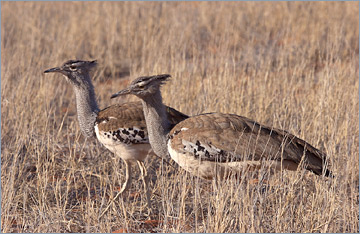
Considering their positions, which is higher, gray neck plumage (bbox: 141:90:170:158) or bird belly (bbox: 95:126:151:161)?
gray neck plumage (bbox: 141:90:170:158)

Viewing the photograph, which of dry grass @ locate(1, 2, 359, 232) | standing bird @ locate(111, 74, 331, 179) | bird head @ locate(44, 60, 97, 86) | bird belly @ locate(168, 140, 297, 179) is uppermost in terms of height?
bird head @ locate(44, 60, 97, 86)

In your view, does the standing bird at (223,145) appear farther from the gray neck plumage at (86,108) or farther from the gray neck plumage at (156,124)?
the gray neck plumage at (86,108)

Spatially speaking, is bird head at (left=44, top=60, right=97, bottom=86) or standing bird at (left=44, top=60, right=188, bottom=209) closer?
standing bird at (left=44, top=60, right=188, bottom=209)

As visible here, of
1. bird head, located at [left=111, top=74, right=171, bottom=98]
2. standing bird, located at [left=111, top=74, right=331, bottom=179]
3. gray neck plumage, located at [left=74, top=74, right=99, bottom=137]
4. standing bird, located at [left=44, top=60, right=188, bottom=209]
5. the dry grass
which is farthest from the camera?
gray neck plumage, located at [left=74, top=74, right=99, bottom=137]

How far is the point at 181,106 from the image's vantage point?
541cm

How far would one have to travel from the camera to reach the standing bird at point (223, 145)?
3.58m

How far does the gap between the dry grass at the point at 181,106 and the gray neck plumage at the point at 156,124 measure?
22cm

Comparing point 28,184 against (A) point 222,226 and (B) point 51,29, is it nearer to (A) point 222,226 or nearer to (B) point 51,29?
(A) point 222,226

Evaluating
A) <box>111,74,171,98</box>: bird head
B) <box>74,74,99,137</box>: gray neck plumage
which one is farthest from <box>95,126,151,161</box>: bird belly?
<box>111,74,171,98</box>: bird head

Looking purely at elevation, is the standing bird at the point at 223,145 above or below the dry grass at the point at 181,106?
above

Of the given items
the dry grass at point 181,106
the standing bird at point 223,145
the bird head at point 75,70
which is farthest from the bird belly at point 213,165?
the bird head at point 75,70

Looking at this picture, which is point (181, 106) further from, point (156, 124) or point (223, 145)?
point (223, 145)

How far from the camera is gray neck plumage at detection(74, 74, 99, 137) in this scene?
427 centimetres

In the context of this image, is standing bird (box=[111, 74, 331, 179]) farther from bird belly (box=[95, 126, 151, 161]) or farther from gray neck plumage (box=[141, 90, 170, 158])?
bird belly (box=[95, 126, 151, 161])
